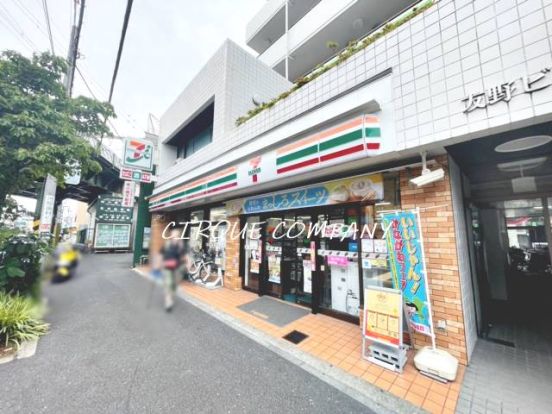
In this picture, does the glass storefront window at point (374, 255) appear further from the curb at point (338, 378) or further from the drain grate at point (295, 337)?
the curb at point (338, 378)

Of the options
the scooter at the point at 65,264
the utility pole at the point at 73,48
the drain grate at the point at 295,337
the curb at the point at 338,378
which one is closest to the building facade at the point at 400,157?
the scooter at the point at 65,264

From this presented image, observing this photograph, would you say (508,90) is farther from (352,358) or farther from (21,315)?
(21,315)

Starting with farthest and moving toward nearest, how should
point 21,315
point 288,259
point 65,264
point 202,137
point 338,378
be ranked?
point 202,137
point 288,259
point 338,378
point 21,315
point 65,264

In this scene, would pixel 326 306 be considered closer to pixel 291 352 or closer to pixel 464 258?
pixel 291 352

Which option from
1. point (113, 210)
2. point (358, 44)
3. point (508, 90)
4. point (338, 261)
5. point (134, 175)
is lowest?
point (338, 261)

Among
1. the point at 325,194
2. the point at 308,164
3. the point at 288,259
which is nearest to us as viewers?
the point at 308,164

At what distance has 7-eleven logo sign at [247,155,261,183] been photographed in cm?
589

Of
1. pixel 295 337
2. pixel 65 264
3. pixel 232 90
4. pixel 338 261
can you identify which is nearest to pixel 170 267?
pixel 65 264

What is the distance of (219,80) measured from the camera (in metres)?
6.04

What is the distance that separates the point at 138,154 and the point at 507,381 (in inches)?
211

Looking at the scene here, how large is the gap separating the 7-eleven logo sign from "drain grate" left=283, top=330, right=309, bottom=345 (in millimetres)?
3472

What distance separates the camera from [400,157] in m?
4.35

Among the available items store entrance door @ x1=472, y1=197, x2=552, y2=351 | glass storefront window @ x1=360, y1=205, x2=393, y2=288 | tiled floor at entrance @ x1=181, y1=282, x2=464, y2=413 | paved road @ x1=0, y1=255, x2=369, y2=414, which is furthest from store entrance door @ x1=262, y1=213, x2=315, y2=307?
store entrance door @ x1=472, y1=197, x2=552, y2=351

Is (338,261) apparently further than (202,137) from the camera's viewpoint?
No
